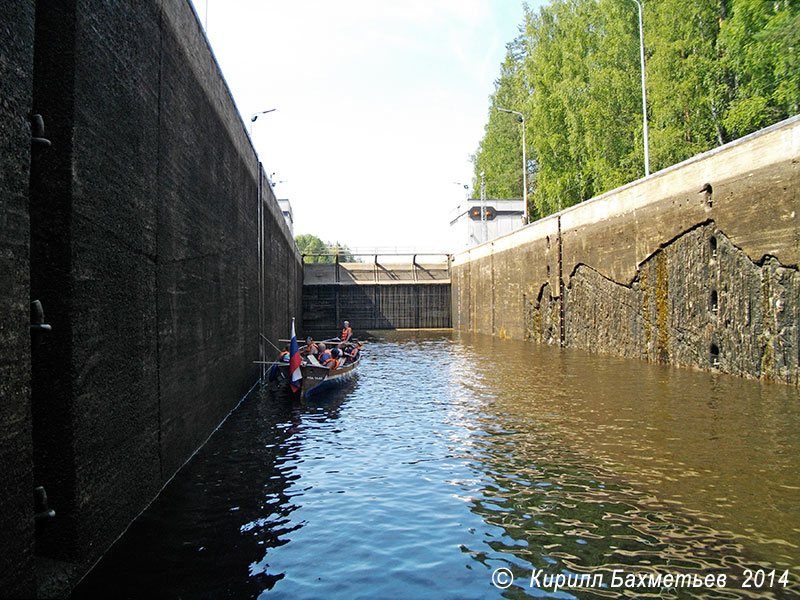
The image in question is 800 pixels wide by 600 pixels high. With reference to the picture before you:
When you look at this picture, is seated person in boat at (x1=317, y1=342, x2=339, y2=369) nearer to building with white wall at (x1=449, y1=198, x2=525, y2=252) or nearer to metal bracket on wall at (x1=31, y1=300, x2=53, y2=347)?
metal bracket on wall at (x1=31, y1=300, x2=53, y2=347)

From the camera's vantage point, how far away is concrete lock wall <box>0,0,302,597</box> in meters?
3.48

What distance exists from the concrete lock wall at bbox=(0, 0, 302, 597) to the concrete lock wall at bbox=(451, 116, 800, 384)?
35.1ft

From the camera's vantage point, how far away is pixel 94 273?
15.0 feet

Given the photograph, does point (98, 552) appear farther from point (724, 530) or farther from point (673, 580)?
point (724, 530)

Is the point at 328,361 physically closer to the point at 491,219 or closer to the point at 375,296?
the point at 375,296

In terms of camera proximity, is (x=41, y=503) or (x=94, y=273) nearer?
(x=41, y=503)

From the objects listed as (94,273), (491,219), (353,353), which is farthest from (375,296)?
(94,273)

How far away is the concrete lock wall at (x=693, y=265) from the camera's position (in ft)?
39.0

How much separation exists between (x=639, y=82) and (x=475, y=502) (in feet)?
87.6

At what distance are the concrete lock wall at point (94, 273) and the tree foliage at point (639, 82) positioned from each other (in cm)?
1646

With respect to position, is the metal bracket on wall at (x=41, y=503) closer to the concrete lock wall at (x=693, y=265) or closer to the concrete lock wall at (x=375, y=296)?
the concrete lock wall at (x=693, y=265)

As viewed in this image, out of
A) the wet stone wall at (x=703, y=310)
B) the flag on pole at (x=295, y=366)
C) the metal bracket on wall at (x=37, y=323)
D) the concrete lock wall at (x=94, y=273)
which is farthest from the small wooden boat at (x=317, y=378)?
the metal bracket on wall at (x=37, y=323)

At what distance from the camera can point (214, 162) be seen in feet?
31.0

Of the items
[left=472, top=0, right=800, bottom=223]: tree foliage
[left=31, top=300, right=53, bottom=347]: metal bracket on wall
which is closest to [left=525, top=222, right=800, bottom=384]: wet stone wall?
[left=472, top=0, right=800, bottom=223]: tree foliage
